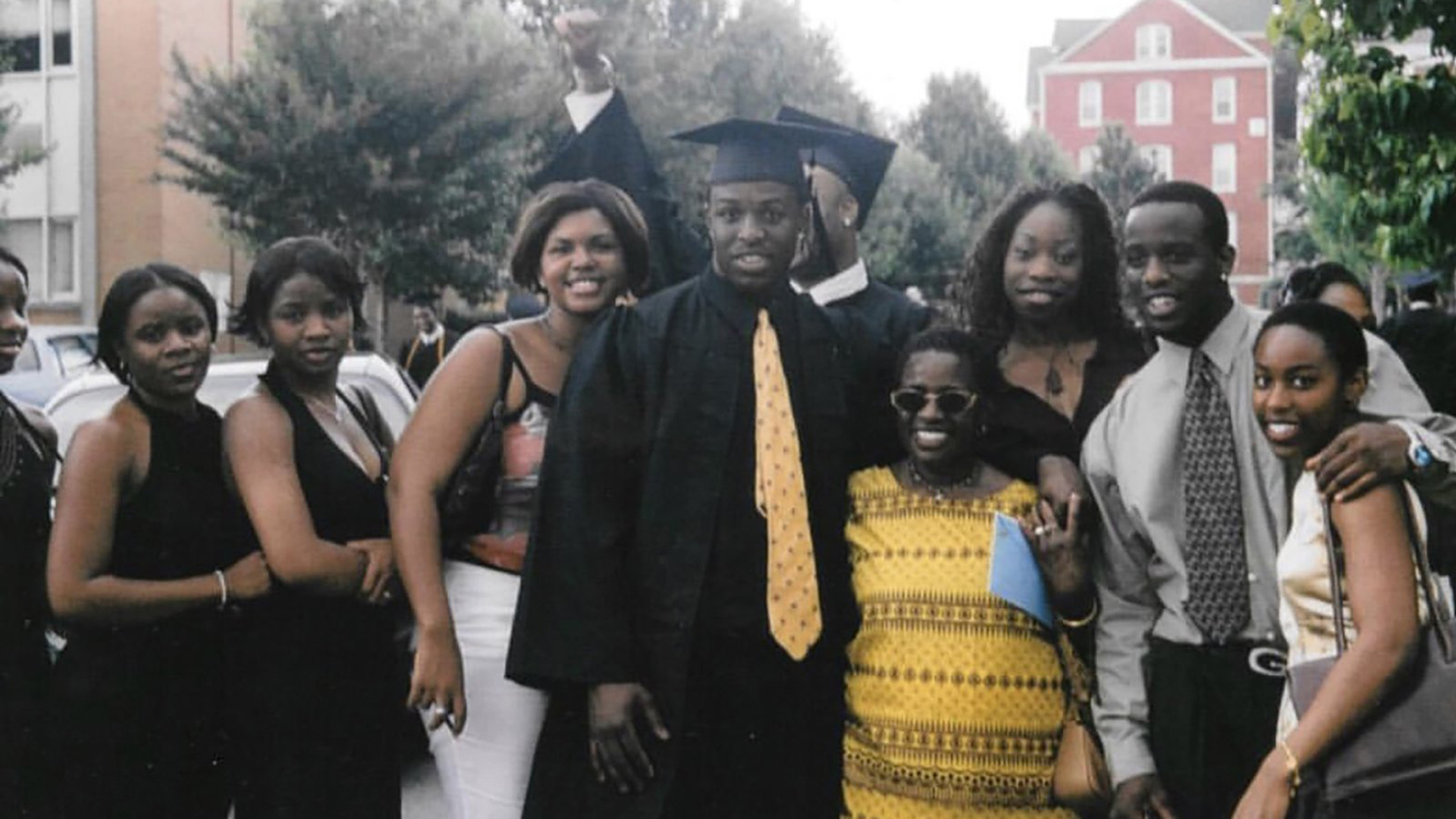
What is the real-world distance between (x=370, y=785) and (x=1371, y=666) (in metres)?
2.29

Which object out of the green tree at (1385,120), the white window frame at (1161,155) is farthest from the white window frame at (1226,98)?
the green tree at (1385,120)

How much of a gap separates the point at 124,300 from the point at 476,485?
985 millimetres

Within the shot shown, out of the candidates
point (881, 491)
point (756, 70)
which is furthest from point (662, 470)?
point (756, 70)

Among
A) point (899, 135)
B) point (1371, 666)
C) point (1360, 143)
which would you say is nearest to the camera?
point (1371, 666)

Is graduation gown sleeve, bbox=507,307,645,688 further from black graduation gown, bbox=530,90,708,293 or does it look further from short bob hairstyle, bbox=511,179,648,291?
black graduation gown, bbox=530,90,708,293

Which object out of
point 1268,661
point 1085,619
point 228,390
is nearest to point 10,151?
point 228,390

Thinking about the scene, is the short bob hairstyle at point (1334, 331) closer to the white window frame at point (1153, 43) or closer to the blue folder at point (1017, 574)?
the blue folder at point (1017, 574)

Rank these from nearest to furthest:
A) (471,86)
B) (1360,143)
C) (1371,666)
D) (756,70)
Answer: (1371,666) < (1360,143) < (471,86) < (756,70)

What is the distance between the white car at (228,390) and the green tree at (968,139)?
4709 centimetres

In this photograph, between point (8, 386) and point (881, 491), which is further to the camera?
point (8, 386)

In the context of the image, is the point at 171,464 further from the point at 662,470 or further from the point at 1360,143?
the point at 1360,143

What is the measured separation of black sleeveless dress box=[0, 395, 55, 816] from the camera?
3.88m

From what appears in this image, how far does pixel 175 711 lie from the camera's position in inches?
149

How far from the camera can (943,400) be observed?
3729 mm
